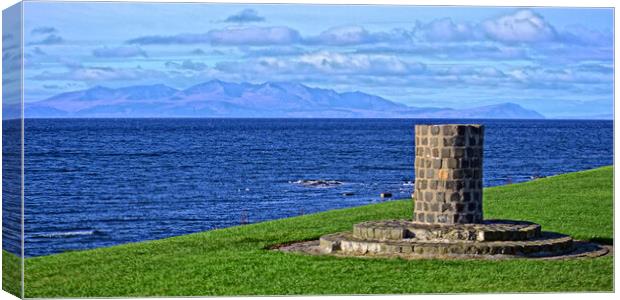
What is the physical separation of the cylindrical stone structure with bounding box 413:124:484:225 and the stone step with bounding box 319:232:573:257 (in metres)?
0.64

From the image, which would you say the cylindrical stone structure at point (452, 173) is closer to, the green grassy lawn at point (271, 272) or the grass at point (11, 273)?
the green grassy lawn at point (271, 272)

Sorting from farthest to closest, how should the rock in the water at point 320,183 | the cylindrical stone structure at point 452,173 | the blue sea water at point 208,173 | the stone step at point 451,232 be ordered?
the rock in the water at point 320,183 < the blue sea water at point 208,173 < the cylindrical stone structure at point 452,173 < the stone step at point 451,232

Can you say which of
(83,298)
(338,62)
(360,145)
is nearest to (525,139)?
(360,145)

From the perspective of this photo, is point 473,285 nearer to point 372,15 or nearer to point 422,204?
point 422,204

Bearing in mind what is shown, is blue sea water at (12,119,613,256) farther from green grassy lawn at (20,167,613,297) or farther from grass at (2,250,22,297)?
grass at (2,250,22,297)

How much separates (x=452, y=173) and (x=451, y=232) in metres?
1.04

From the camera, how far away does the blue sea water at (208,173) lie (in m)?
50.8

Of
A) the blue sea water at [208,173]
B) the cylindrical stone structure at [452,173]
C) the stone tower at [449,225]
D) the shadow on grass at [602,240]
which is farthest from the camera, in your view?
the blue sea water at [208,173]

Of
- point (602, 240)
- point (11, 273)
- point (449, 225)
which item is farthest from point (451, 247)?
point (11, 273)

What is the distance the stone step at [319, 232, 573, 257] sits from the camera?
22.4 metres

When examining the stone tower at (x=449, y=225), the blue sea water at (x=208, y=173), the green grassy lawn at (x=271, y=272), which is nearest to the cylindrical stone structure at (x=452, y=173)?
the stone tower at (x=449, y=225)

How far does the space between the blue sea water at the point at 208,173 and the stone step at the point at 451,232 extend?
13.6 metres

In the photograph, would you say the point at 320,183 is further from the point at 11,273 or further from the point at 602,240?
the point at 11,273

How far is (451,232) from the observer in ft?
74.9
